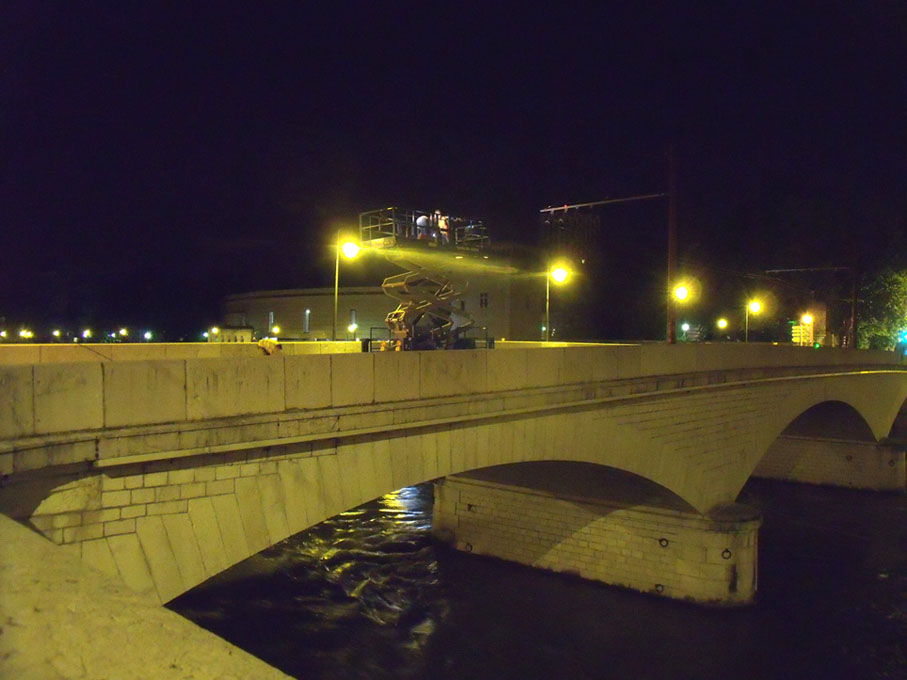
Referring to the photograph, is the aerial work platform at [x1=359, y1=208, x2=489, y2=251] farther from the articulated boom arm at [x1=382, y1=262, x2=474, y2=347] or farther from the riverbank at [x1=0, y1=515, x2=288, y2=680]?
the riverbank at [x1=0, y1=515, x2=288, y2=680]

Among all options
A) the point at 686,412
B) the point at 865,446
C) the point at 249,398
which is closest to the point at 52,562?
the point at 249,398

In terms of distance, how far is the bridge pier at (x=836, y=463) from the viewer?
3397cm

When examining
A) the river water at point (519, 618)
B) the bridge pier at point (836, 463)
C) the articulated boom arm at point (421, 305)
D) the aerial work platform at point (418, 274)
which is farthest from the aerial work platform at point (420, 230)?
the bridge pier at point (836, 463)

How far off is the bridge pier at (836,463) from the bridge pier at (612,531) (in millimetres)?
15715

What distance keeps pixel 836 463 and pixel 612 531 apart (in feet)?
65.9

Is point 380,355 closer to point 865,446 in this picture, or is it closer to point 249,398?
point 249,398

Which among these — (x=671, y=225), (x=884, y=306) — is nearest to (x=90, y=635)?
(x=671, y=225)

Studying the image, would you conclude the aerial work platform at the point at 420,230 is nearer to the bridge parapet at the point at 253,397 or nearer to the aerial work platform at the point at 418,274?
the aerial work platform at the point at 418,274

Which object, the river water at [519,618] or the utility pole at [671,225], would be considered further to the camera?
the utility pole at [671,225]

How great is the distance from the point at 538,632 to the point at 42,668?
1591 centimetres

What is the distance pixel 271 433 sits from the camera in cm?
874

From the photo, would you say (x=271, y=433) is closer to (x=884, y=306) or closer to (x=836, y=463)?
(x=836, y=463)

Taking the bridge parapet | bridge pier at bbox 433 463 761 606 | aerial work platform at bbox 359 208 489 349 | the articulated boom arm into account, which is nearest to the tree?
bridge pier at bbox 433 463 761 606

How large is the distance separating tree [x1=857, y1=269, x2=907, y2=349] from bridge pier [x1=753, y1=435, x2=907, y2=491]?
1908 centimetres
